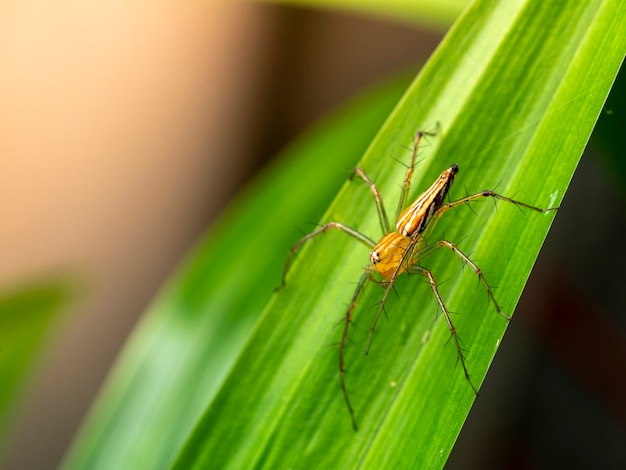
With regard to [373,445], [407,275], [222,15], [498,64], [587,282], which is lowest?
[373,445]

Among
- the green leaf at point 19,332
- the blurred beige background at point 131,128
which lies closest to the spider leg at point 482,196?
the green leaf at point 19,332

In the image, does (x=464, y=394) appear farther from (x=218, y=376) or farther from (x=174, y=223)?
(x=174, y=223)

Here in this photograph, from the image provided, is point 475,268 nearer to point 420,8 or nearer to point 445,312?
point 445,312

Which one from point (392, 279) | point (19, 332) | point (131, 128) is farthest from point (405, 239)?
point (131, 128)

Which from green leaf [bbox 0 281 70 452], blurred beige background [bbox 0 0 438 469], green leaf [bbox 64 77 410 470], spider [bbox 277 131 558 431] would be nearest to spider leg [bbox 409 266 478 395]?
spider [bbox 277 131 558 431]

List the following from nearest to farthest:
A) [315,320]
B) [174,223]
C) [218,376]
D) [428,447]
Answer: [428,447] < [315,320] < [218,376] < [174,223]

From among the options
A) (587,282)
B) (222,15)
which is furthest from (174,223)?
(587,282)

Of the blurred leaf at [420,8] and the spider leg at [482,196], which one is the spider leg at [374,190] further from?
the blurred leaf at [420,8]
